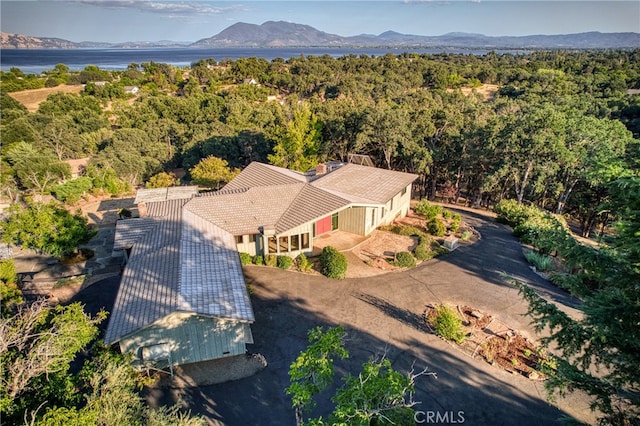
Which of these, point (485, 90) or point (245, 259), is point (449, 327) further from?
point (485, 90)

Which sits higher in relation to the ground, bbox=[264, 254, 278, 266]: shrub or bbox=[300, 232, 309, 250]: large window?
bbox=[300, 232, 309, 250]: large window

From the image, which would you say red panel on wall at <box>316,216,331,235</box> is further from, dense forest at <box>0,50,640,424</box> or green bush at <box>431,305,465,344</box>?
dense forest at <box>0,50,640,424</box>

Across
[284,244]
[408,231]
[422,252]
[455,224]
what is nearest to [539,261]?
[455,224]

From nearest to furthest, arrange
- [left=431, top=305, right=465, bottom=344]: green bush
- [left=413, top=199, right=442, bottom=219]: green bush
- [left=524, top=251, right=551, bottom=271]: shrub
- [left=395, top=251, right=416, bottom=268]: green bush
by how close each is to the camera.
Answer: [left=431, top=305, right=465, bottom=344]: green bush < [left=524, top=251, right=551, bottom=271]: shrub < [left=395, top=251, right=416, bottom=268]: green bush < [left=413, top=199, right=442, bottom=219]: green bush

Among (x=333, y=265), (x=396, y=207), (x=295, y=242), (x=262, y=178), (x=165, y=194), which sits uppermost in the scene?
(x=262, y=178)

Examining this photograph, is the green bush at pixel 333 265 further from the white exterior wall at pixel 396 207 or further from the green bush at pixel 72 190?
the green bush at pixel 72 190

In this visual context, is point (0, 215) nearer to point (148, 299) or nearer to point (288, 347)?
point (148, 299)

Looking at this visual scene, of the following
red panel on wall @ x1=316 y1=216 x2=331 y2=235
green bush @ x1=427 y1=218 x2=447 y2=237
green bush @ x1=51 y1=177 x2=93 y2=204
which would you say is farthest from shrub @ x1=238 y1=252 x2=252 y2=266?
green bush @ x1=51 y1=177 x2=93 y2=204
